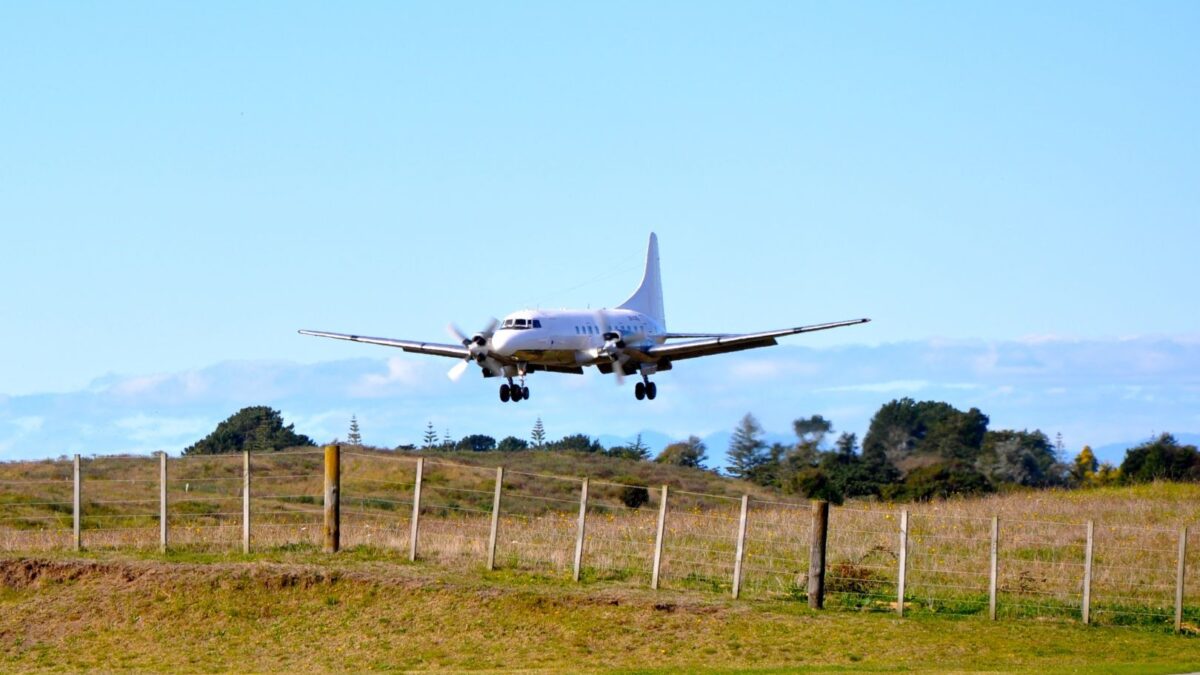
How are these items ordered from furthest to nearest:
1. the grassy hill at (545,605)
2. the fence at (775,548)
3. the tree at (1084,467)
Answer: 1. the tree at (1084,467)
2. the fence at (775,548)
3. the grassy hill at (545,605)

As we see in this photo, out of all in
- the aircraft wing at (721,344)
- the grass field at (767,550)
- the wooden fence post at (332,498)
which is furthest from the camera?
the aircraft wing at (721,344)

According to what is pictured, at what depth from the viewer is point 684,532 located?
32031 millimetres

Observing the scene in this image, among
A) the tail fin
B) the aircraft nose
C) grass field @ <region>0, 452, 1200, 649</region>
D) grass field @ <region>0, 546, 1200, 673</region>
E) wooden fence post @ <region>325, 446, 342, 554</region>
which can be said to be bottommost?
grass field @ <region>0, 546, 1200, 673</region>

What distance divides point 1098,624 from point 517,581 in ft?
30.7

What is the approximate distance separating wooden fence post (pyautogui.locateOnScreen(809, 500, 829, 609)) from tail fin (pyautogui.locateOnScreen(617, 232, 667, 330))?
147 feet

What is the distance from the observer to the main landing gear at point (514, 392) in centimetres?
5338

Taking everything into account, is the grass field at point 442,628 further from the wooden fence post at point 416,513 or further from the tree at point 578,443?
the tree at point 578,443

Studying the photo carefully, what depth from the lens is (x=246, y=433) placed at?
82.9 m

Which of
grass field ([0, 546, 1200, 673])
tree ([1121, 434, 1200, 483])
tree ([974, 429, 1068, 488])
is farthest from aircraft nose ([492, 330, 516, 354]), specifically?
tree ([974, 429, 1068, 488])

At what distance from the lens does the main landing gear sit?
2101 inches

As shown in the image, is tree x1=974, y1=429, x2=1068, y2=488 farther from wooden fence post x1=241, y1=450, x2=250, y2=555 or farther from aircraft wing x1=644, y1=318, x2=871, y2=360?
wooden fence post x1=241, y1=450, x2=250, y2=555

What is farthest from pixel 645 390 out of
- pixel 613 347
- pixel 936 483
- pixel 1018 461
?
pixel 1018 461

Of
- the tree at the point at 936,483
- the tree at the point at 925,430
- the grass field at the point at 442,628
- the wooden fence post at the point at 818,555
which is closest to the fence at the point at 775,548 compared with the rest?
the wooden fence post at the point at 818,555

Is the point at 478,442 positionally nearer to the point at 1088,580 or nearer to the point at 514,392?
the point at 514,392
